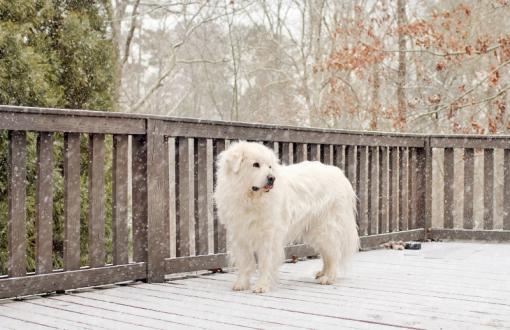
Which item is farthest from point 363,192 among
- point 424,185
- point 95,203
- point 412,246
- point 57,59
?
point 57,59

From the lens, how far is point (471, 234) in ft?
22.0

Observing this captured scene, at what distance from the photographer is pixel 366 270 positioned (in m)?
4.84

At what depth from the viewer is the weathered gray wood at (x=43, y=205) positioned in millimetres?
3744

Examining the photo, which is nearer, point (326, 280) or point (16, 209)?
point (16, 209)

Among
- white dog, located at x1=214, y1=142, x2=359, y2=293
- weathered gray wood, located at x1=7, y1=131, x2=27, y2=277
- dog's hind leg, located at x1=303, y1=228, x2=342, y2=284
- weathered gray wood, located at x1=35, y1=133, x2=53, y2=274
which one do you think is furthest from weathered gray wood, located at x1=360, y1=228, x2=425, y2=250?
weathered gray wood, located at x1=7, y1=131, x2=27, y2=277

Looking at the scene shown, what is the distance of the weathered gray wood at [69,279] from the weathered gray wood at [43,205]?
0.23 feet

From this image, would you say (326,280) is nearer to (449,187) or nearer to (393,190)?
(393,190)

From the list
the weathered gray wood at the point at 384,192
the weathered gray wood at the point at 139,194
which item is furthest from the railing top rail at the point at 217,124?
the weathered gray wood at the point at 384,192

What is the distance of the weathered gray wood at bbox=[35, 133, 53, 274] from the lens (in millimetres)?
3744

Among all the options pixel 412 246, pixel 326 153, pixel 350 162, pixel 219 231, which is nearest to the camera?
pixel 219 231

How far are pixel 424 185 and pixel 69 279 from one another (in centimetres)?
421

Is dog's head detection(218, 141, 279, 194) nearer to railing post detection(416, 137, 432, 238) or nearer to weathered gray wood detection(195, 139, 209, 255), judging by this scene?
Result: weathered gray wood detection(195, 139, 209, 255)

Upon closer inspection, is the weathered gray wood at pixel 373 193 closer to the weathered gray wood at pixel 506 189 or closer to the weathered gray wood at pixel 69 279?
the weathered gray wood at pixel 506 189

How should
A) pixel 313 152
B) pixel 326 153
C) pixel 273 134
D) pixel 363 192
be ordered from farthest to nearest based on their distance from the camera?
1. pixel 363 192
2. pixel 326 153
3. pixel 313 152
4. pixel 273 134
